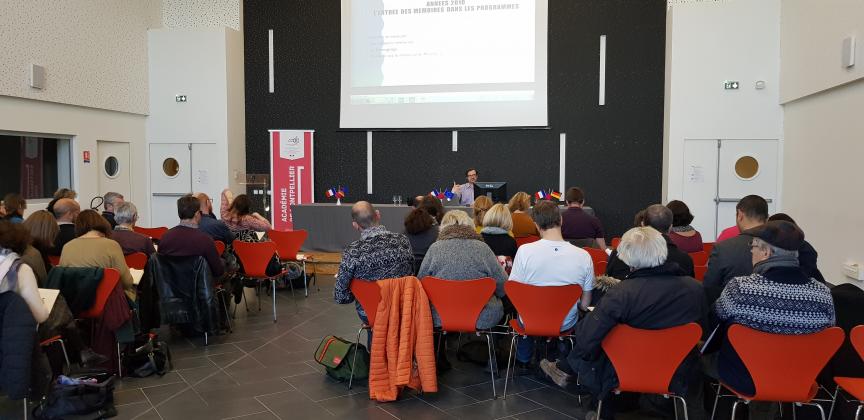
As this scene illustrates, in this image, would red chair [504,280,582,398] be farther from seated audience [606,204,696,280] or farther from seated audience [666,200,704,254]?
seated audience [666,200,704,254]

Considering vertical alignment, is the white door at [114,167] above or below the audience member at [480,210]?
above

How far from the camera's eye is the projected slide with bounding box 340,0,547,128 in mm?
9383

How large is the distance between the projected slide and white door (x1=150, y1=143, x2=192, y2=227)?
2.82m

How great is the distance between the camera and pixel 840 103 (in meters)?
6.36

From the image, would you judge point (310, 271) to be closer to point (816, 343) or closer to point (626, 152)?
point (626, 152)

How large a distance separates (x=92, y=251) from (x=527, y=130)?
273 inches

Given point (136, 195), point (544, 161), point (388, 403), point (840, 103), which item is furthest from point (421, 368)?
point (136, 195)

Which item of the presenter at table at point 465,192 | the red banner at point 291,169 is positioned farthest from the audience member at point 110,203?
the presenter at table at point 465,192

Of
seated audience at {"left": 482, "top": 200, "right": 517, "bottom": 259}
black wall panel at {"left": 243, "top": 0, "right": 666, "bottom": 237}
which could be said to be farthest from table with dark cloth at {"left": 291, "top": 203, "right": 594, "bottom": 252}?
seated audience at {"left": 482, "top": 200, "right": 517, "bottom": 259}

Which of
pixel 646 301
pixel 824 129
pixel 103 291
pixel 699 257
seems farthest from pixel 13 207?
pixel 824 129

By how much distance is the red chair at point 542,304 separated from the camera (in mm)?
3504

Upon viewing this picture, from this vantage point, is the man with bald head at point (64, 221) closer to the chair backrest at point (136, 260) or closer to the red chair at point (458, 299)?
the chair backrest at point (136, 260)

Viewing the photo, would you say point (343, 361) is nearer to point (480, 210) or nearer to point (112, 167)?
point (480, 210)

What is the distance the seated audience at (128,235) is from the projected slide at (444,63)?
5.70 meters
